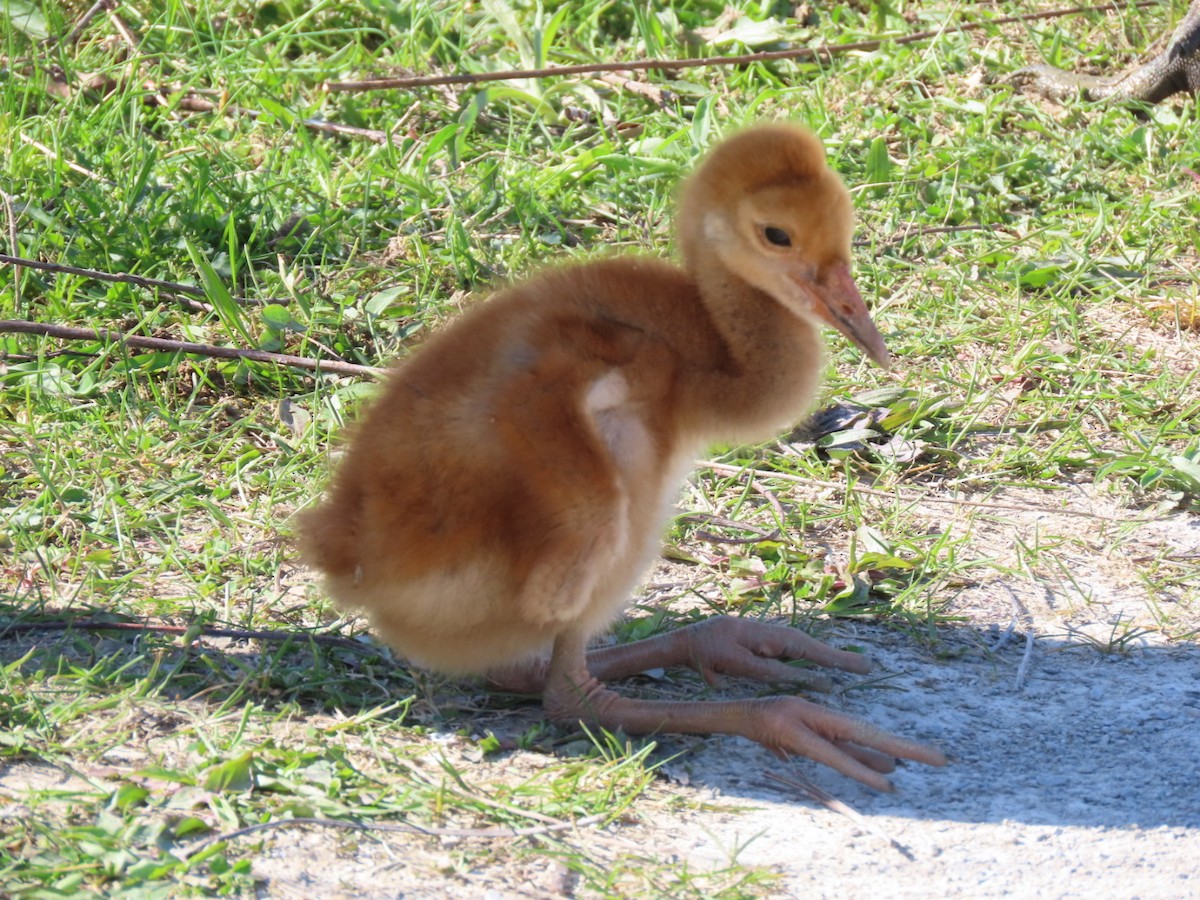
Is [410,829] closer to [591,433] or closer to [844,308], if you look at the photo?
[591,433]

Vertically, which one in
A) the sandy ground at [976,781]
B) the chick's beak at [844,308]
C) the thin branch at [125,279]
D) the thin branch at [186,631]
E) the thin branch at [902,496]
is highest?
the chick's beak at [844,308]

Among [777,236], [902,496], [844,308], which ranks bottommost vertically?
[902,496]

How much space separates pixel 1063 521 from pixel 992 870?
142 cm

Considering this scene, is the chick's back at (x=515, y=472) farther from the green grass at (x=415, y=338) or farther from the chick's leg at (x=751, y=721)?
the green grass at (x=415, y=338)

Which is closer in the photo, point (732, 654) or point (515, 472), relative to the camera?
point (515, 472)

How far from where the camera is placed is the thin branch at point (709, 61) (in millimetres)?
5086

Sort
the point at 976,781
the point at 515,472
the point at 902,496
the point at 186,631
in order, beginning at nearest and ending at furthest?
the point at 515,472 → the point at 976,781 → the point at 186,631 → the point at 902,496

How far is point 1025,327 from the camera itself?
429 cm

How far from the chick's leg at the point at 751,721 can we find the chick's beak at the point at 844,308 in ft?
2.17

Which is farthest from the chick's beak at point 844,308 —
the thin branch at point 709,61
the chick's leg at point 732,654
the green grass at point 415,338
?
the thin branch at point 709,61

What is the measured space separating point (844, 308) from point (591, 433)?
0.54 m

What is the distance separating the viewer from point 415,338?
3918mm

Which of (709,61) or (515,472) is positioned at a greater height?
(709,61)

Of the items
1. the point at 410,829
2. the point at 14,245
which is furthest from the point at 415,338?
the point at 410,829
